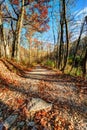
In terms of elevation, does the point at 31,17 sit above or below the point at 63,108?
above

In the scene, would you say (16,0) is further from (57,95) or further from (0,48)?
(57,95)

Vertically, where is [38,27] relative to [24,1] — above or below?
below

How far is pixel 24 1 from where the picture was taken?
14.5m

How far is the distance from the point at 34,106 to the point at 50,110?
468 millimetres

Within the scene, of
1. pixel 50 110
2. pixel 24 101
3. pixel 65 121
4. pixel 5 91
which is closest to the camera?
pixel 65 121

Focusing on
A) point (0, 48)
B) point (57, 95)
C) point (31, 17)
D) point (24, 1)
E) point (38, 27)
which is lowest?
point (57, 95)

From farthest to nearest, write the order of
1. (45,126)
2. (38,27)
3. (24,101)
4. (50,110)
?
(38,27) < (24,101) < (50,110) < (45,126)

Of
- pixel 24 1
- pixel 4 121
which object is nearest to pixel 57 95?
pixel 4 121

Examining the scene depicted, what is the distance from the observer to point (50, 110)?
404 cm

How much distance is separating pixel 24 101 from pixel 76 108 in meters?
1.54

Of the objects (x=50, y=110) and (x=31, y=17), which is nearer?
(x=50, y=110)

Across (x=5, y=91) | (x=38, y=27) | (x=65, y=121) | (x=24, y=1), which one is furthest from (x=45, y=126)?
(x=38, y=27)

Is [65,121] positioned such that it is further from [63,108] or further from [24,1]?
[24,1]

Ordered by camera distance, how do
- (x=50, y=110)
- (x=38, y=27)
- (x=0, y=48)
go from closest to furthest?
(x=50, y=110) < (x=0, y=48) < (x=38, y=27)
